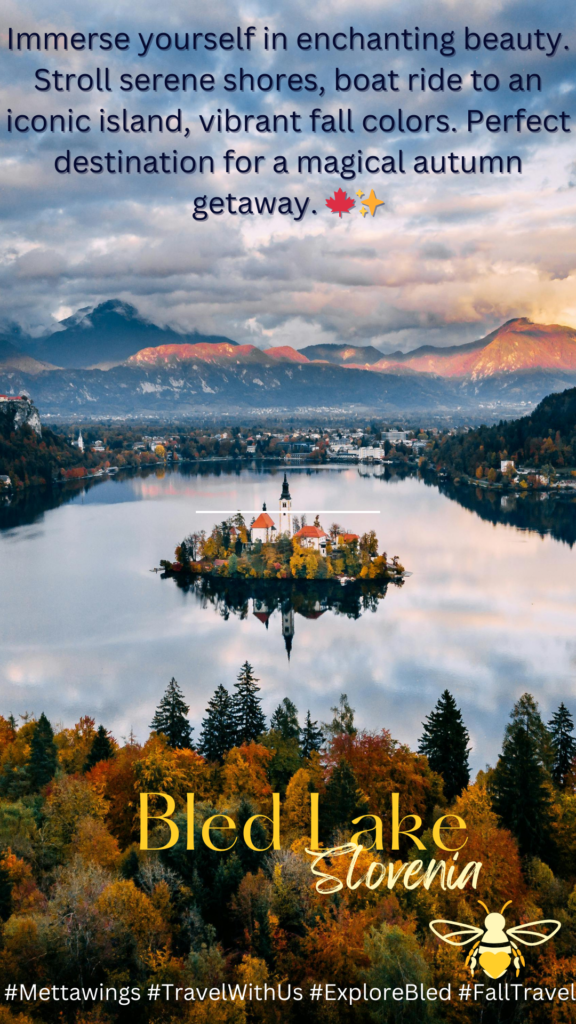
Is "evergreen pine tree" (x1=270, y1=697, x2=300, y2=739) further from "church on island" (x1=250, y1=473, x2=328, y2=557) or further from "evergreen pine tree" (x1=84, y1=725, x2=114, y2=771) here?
"church on island" (x1=250, y1=473, x2=328, y2=557)

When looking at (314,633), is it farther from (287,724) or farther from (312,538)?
(287,724)

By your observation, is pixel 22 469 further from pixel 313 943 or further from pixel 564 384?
pixel 564 384

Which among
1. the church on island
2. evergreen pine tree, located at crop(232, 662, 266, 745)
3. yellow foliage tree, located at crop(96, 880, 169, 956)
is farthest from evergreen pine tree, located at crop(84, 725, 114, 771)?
Result: the church on island

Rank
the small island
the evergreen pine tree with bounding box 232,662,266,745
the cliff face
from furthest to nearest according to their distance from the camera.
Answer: the cliff face → the small island → the evergreen pine tree with bounding box 232,662,266,745

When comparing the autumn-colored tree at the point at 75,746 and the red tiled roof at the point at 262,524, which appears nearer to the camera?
the autumn-colored tree at the point at 75,746

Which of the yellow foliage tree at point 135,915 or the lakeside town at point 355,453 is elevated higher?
the lakeside town at point 355,453

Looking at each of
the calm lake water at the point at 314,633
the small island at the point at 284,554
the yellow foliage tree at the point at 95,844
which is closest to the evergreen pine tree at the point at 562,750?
the calm lake water at the point at 314,633

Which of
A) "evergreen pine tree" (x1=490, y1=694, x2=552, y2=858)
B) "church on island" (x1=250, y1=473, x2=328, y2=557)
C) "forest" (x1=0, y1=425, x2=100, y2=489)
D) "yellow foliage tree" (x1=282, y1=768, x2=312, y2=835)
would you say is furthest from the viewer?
"forest" (x1=0, y1=425, x2=100, y2=489)

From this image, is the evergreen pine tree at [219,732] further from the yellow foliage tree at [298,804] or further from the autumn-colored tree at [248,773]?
the yellow foliage tree at [298,804]
